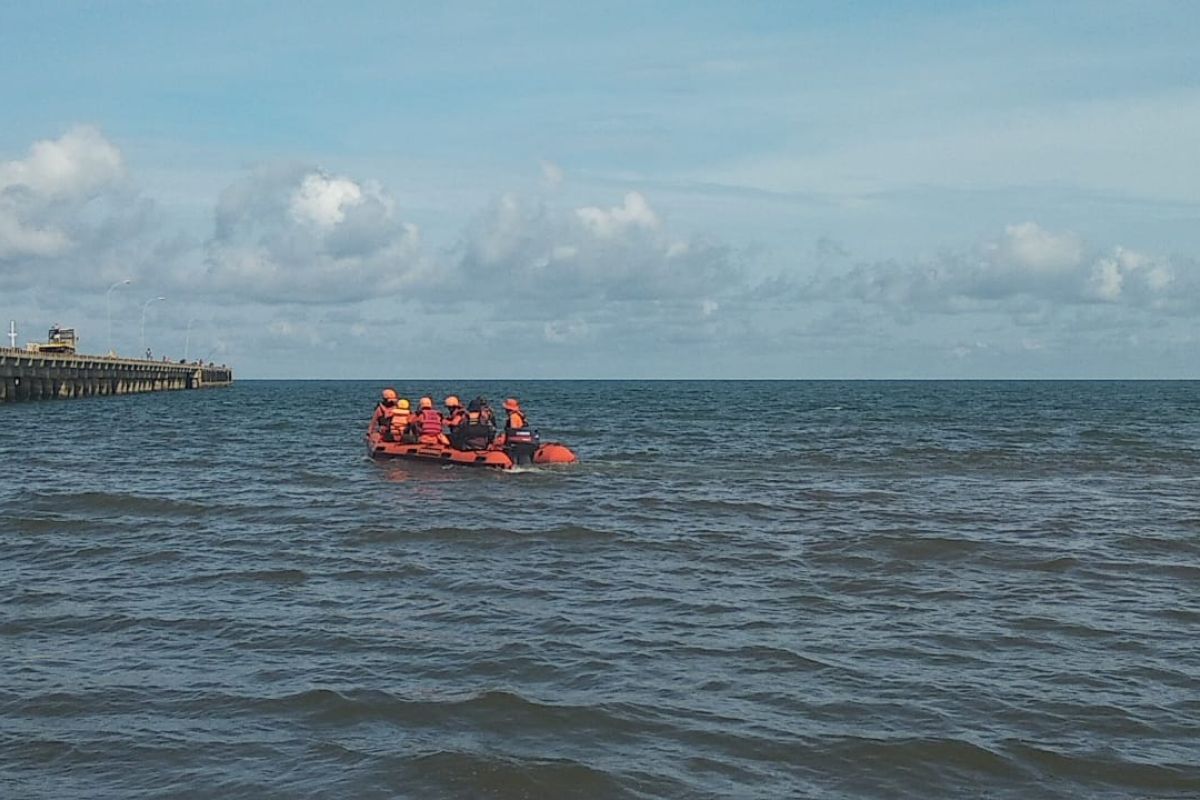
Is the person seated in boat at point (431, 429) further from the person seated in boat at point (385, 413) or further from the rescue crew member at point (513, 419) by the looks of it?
the rescue crew member at point (513, 419)

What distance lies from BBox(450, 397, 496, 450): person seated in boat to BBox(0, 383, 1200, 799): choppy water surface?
449 cm

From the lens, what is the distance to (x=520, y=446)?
29500mm

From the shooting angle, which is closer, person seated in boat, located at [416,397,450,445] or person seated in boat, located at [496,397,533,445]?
person seated in boat, located at [496,397,533,445]

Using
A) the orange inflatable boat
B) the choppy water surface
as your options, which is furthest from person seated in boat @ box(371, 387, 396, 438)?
the choppy water surface

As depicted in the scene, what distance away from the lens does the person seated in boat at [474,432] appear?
29.4m

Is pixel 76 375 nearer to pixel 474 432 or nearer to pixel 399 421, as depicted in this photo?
pixel 399 421

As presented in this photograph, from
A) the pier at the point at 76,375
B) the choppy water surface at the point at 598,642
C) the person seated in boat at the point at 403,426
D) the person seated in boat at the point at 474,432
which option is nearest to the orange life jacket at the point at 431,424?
the person seated in boat at the point at 474,432

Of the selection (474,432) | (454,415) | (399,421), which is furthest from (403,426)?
(474,432)

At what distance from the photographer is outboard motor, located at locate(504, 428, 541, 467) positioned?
2945 centimetres

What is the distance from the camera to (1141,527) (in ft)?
63.4

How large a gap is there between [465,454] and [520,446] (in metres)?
1.37

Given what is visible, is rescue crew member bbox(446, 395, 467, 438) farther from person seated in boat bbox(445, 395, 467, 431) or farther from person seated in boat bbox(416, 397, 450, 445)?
person seated in boat bbox(416, 397, 450, 445)

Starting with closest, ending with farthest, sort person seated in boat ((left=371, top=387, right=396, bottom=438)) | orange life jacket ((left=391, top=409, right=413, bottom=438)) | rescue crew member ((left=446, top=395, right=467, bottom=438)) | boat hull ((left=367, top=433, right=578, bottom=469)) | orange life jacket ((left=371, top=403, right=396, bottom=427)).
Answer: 1. boat hull ((left=367, top=433, right=578, bottom=469))
2. rescue crew member ((left=446, top=395, right=467, bottom=438))
3. orange life jacket ((left=391, top=409, right=413, bottom=438))
4. person seated in boat ((left=371, top=387, right=396, bottom=438))
5. orange life jacket ((left=371, top=403, right=396, bottom=427))

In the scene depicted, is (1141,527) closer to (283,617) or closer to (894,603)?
(894,603)
